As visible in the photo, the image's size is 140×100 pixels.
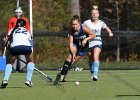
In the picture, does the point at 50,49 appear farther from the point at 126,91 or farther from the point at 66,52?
the point at 126,91

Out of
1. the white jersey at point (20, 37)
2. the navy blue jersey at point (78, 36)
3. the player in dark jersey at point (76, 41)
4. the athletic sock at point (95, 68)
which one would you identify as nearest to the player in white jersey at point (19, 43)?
the white jersey at point (20, 37)

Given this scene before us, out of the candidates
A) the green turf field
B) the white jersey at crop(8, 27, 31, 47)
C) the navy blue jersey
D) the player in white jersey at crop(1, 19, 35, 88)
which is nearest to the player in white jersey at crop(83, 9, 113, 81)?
the green turf field

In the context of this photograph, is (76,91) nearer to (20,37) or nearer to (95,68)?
(20,37)

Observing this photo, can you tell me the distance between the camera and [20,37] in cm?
1391

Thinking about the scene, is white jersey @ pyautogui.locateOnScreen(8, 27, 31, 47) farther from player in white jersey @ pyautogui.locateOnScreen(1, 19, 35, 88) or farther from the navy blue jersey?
the navy blue jersey

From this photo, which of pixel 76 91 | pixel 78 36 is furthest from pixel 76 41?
pixel 76 91

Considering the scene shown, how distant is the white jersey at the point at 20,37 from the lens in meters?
13.9

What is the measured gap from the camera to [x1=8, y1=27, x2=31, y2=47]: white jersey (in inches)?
548

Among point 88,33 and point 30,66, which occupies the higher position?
point 88,33

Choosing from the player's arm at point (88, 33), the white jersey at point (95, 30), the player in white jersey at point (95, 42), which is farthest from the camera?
the white jersey at point (95, 30)

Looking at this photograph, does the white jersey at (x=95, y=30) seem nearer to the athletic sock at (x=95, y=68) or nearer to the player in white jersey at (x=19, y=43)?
the athletic sock at (x=95, y=68)

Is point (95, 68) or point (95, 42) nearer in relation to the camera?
point (95, 68)

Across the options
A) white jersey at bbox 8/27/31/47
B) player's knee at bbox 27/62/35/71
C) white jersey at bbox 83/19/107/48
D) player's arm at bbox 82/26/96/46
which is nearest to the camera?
white jersey at bbox 8/27/31/47

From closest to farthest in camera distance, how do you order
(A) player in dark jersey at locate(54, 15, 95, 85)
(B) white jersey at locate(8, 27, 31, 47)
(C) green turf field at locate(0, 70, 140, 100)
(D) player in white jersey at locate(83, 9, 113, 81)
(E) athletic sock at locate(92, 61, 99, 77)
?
(C) green turf field at locate(0, 70, 140, 100) < (B) white jersey at locate(8, 27, 31, 47) < (A) player in dark jersey at locate(54, 15, 95, 85) < (E) athletic sock at locate(92, 61, 99, 77) < (D) player in white jersey at locate(83, 9, 113, 81)
